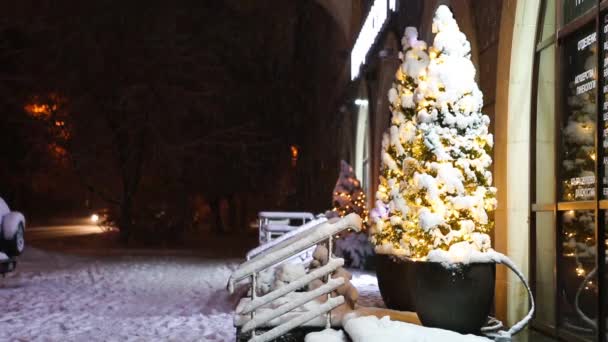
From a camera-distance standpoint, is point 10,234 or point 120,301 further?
point 10,234

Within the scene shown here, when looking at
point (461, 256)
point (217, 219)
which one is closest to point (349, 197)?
point (461, 256)

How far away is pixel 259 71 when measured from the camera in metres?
31.6

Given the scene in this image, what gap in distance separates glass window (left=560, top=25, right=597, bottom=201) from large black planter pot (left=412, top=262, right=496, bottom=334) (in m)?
1.35

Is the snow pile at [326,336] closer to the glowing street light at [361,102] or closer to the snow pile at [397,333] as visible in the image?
the snow pile at [397,333]

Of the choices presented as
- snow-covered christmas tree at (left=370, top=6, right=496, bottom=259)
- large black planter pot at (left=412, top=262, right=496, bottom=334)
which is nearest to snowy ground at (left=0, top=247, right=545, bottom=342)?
large black planter pot at (left=412, top=262, right=496, bottom=334)

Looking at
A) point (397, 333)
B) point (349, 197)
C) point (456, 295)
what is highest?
point (349, 197)

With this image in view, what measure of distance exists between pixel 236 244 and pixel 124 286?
15.0m

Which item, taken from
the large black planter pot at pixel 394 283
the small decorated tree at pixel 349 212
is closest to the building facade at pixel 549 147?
the large black planter pot at pixel 394 283

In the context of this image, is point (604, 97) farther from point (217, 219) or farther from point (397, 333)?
point (217, 219)

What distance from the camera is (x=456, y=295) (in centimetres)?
691

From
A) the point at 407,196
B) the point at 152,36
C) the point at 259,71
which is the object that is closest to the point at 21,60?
the point at 152,36

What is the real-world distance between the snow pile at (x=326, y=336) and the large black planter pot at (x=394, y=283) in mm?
1858

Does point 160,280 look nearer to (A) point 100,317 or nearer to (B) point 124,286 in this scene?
(B) point 124,286

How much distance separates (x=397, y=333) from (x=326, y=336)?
0.82 metres
